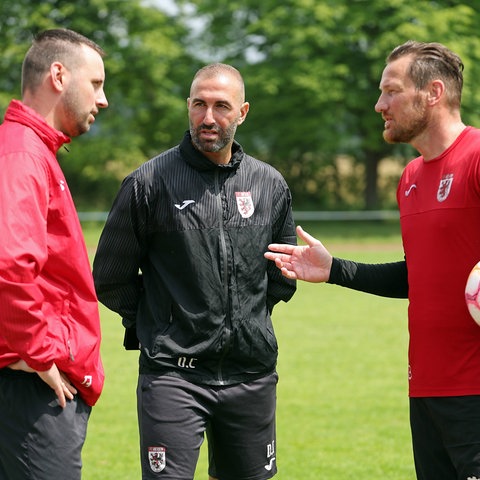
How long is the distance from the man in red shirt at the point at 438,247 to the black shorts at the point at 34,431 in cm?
172

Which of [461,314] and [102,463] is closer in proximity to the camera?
[461,314]

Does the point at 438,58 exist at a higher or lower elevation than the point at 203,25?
lower

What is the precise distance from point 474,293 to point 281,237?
1562mm

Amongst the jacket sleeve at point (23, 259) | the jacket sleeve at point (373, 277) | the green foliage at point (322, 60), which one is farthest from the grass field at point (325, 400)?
the green foliage at point (322, 60)

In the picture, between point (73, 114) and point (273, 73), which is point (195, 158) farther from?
point (273, 73)

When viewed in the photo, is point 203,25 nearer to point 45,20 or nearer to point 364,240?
point 45,20

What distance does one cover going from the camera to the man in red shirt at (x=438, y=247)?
15.5ft

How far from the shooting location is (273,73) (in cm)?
4231

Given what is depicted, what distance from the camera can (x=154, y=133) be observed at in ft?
157

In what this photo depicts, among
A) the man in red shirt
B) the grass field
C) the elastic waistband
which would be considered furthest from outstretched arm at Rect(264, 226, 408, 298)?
the grass field

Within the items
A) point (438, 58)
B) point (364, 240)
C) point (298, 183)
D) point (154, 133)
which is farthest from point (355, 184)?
point (438, 58)

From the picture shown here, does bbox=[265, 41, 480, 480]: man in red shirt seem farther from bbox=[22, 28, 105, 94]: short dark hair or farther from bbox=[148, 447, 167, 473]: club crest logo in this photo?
bbox=[22, 28, 105, 94]: short dark hair

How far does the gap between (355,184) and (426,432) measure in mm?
42498

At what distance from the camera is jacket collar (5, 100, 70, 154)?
4.35 m
